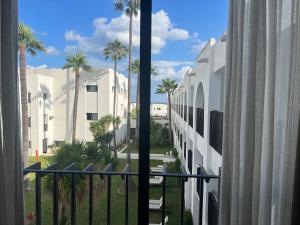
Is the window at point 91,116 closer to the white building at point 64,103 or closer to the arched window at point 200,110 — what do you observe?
the white building at point 64,103

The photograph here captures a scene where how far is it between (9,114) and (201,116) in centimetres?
324

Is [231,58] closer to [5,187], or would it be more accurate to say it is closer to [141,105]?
[141,105]

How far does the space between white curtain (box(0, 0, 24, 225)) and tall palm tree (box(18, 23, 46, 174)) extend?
0.20m

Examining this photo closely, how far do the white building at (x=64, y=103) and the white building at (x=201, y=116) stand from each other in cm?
98

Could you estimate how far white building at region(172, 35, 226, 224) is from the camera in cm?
295

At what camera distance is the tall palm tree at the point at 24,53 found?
164cm

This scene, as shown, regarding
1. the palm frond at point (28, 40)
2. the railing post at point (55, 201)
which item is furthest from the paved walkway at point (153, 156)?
the palm frond at point (28, 40)

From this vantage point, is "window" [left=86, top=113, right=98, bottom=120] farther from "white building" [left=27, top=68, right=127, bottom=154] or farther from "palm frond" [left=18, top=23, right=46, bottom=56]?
"palm frond" [left=18, top=23, right=46, bottom=56]

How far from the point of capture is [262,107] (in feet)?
3.87

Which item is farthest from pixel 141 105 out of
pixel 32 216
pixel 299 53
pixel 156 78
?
pixel 32 216

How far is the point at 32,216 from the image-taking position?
70.9 inches

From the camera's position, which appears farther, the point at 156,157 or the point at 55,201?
the point at 55,201

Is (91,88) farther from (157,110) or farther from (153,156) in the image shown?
(153,156)

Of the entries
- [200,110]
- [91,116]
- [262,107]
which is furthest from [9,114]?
[200,110]
